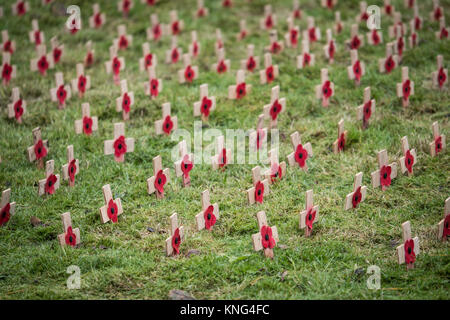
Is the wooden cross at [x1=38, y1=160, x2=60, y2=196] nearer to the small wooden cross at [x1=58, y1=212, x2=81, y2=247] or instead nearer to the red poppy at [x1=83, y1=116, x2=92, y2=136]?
the small wooden cross at [x1=58, y1=212, x2=81, y2=247]

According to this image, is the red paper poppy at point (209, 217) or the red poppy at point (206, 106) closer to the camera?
the red paper poppy at point (209, 217)

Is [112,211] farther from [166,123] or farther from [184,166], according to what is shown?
[166,123]

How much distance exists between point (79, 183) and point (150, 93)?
6.31 feet

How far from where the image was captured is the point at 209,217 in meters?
4.94

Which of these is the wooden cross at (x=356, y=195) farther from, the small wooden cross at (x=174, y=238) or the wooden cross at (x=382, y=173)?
the small wooden cross at (x=174, y=238)

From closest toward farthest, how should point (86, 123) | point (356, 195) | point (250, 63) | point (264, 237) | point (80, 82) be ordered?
point (264, 237), point (356, 195), point (86, 123), point (80, 82), point (250, 63)

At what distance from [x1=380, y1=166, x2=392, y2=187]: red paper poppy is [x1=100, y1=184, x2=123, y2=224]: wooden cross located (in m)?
2.37

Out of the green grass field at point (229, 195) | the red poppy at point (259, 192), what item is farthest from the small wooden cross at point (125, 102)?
the red poppy at point (259, 192)

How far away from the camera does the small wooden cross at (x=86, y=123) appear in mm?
6340

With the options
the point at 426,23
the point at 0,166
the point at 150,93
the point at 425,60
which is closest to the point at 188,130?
the point at 150,93

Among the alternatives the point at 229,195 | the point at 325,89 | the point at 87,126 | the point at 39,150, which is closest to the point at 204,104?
the point at 87,126

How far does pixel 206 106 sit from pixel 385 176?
2284mm

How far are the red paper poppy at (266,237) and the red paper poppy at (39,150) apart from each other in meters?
2.60
